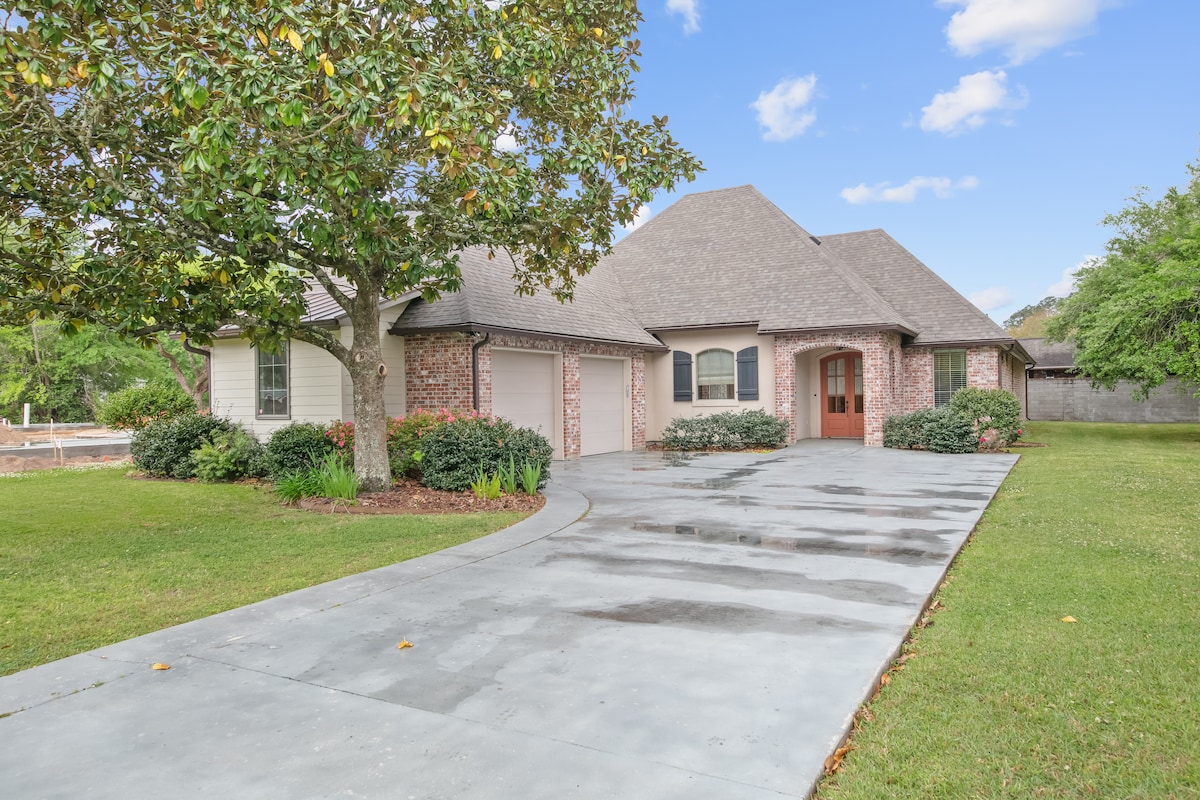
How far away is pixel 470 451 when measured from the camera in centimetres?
1058

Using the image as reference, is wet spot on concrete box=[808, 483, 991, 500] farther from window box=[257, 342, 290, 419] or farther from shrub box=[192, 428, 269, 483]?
window box=[257, 342, 290, 419]

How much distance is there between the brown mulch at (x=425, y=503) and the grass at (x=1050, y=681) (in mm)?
5364

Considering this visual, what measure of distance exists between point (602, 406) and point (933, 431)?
25.1 ft

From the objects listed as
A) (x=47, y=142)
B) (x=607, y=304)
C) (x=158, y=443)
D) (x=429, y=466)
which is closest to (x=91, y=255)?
(x=47, y=142)

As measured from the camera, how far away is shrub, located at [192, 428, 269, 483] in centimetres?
1305

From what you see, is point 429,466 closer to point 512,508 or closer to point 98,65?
point 512,508

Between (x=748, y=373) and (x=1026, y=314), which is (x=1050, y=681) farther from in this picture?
(x=1026, y=314)

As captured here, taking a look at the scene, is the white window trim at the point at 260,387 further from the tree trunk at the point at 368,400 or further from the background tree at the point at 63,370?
the background tree at the point at 63,370

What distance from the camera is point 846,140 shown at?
72.7 ft

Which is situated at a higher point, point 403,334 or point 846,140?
point 846,140

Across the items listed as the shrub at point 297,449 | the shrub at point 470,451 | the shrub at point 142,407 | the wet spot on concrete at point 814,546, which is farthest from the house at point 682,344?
the wet spot on concrete at point 814,546

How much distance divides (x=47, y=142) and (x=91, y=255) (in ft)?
4.03

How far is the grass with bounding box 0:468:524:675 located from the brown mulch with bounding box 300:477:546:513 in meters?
0.40

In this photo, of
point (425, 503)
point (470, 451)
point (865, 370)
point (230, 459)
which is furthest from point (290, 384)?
point (865, 370)
